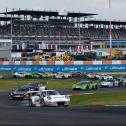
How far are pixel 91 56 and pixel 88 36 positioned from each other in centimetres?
4532

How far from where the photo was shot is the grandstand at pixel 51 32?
16138 centimetres

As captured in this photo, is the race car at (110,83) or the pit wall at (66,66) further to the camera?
the pit wall at (66,66)

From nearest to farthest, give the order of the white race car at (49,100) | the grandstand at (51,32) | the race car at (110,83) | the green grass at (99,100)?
the white race car at (49,100) → the green grass at (99,100) → the race car at (110,83) → the grandstand at (51,32)

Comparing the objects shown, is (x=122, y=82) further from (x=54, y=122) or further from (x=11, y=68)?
(x=54, y=122)

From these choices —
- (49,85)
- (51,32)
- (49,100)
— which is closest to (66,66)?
(49,85)

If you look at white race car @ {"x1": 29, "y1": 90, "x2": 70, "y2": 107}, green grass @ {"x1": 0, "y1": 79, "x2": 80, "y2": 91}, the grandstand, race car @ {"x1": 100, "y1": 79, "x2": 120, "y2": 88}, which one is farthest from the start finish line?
the grandstand

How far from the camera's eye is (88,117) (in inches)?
806

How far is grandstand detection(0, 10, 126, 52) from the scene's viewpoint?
161 meters

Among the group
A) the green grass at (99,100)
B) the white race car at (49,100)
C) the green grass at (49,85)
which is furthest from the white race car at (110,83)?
the white race car at (49,100)

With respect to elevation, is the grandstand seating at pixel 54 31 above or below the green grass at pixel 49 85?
above

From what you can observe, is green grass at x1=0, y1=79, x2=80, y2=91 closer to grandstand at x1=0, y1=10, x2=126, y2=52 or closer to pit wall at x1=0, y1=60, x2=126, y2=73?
pit wall at x1=0, y1=60, x2=126, y2=73

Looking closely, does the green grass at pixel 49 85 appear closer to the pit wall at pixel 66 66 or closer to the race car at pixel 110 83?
the race car at pixel 110 83

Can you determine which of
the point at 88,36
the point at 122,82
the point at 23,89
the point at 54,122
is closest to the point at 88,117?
the point at 54,122

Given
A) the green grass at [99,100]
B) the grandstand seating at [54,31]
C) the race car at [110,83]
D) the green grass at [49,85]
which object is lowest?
the green grass at [49,85]
